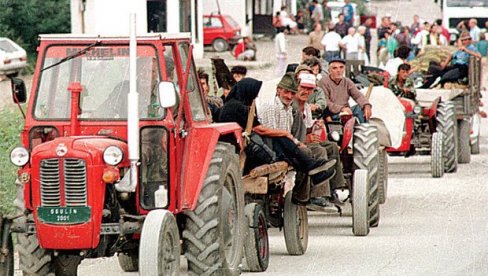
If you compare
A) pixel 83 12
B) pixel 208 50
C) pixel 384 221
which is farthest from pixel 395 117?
pixel 208 50

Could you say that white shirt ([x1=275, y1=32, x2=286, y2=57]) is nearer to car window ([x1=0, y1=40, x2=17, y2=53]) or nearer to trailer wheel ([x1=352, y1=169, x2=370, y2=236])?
car window ([x1=0, y1=40, x2=17, y2=53])

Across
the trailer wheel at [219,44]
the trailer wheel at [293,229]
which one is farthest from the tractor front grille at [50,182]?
the trailer wheel at [219,44]

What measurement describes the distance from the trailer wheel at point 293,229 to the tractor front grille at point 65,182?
3.77m

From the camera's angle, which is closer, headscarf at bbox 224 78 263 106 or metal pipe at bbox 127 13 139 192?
metal pipe at bbox 127 13 139 192

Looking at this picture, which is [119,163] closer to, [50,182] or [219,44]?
[50,182]

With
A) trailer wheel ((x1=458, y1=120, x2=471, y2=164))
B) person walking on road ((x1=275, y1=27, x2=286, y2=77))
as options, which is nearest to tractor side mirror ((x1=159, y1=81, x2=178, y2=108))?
trailer wheel ((x1=458, y1=120, x2=471, y2=164))

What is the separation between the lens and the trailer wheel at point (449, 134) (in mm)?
21562

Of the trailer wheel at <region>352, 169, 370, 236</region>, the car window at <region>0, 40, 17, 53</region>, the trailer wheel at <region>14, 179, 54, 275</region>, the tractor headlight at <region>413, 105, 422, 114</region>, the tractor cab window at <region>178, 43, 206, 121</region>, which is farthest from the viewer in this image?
the car window at <region>0, 40, 17, 53</region>

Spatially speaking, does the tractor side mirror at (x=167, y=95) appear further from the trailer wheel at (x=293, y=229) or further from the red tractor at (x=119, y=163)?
the trailer wheel at (x=293, y=229)

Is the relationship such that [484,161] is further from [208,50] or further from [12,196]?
[208,50]

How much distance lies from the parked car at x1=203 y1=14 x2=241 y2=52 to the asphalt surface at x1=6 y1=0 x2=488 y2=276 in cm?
3306

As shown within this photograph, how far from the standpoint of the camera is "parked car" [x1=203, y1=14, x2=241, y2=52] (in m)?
55.2

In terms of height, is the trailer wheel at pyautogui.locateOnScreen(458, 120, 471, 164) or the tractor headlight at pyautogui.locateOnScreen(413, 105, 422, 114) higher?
the tractor headlight at pyautogui.locateOnScreen(413, 105, 422, 114)

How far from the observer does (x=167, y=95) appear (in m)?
10.4
